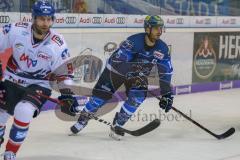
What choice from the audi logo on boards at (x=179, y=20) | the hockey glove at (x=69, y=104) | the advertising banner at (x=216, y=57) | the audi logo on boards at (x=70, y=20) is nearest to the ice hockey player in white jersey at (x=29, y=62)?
the hockey glove at (x=69, y=104)

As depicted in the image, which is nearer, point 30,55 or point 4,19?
point 30,55

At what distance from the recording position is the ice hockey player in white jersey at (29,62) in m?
3.25

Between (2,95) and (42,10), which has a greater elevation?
(42,10)

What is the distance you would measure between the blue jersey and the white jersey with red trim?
3.65 ft

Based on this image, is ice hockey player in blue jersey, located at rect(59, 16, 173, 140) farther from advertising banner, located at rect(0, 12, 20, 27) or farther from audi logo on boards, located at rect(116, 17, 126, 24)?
audi logo on boards, located at rect(116, 17, 126, 24)

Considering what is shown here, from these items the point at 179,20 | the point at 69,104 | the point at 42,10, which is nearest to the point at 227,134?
the point at 69,104

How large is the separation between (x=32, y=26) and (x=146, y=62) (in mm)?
1403

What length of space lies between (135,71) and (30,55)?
58.5 inches

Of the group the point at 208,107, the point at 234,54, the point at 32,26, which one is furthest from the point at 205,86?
the point at 32,26

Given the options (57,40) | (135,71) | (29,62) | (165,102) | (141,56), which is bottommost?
(165,102)

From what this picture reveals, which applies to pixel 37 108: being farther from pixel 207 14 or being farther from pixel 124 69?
pixel 207 14

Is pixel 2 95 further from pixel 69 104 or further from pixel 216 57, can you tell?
pixel 216 57

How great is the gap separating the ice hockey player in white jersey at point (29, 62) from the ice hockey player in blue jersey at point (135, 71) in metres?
1.12

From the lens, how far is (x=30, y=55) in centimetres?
331
